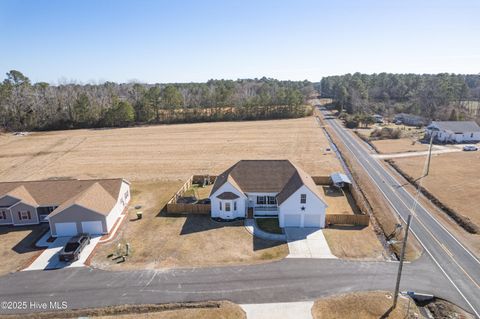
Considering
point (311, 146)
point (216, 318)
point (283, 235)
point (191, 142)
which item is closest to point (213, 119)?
point (191, 142)

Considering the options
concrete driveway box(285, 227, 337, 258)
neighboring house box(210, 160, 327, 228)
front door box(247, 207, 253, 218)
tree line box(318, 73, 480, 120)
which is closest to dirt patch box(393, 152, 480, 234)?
concrete driveway box(285, 227, 337, 258)

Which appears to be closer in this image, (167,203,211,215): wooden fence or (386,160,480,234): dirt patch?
(386,160,480,234): dirt patch

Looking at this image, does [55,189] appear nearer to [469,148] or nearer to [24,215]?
[24,215]

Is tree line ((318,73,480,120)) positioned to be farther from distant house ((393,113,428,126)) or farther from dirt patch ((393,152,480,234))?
dirt patch ((393,152,480,234))

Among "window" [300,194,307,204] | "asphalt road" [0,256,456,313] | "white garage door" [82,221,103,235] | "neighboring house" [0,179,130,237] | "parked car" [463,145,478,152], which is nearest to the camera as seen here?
"asphalt road" [0,256,456,313]

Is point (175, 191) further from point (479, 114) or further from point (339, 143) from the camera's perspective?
point (479, 114)

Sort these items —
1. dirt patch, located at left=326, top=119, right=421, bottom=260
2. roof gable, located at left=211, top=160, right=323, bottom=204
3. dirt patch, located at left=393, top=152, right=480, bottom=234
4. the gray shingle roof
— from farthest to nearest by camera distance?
1. the gray shingle roof
2. dirt patch, located at left=393, top=152, right=480, bottom=234
3. roof gable, located at left=211, top=160, right=323, bottom=204
4. dirt patch, located at left=326, top=119, right=421, bottom=260
